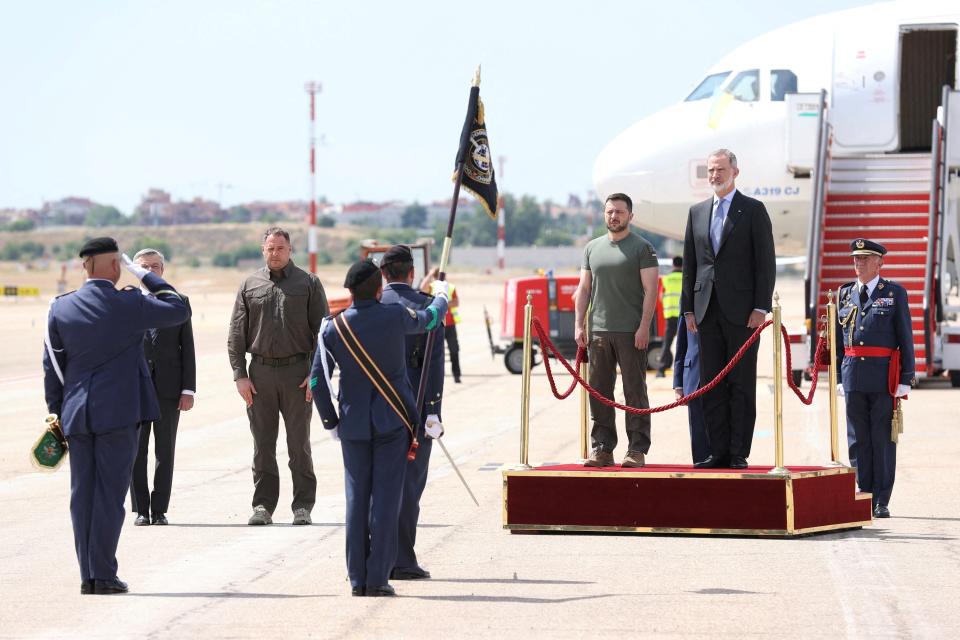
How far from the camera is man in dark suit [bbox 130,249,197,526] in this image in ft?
33.3

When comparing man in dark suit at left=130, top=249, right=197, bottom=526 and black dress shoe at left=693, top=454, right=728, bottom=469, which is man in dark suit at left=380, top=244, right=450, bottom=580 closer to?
black dress shoe at left=693, top=454, right=728, bottom=469

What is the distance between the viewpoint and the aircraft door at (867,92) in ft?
69.6

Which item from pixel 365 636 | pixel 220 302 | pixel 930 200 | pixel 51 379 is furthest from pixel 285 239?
pixel 220 302

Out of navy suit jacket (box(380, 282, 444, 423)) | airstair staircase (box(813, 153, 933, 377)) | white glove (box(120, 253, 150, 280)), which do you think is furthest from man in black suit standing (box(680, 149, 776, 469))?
airstair staircase (box(813, 153, 933, 377))

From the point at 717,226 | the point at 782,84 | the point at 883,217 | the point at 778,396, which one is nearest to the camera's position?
the point at 778,396

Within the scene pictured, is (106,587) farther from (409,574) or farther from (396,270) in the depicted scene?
(396,270)

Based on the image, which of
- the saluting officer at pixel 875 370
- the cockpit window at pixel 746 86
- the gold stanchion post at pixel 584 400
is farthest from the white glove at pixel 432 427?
the cockpit window at pixel 746 86

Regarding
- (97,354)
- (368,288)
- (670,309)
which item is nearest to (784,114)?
(670,309)

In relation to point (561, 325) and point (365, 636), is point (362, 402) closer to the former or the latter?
point (365, 636)

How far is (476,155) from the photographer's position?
9.10 metres

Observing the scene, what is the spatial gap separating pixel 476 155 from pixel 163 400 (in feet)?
9.27

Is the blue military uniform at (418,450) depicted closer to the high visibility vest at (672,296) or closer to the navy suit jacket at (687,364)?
the navy suit jacket at (687,364)

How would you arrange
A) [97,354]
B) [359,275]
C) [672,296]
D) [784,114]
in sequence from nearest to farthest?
[359,275]
[97,354]
[784,114]
[672,296]

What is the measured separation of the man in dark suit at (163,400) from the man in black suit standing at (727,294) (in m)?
3.21
